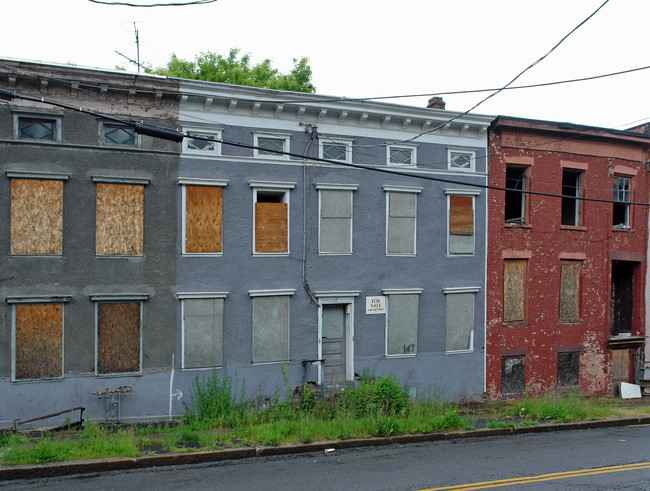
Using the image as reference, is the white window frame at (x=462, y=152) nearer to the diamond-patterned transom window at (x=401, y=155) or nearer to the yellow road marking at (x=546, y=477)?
the diamond-patterned transom window at (x=401, y=155)

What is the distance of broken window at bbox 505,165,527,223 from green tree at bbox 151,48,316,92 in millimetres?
14520

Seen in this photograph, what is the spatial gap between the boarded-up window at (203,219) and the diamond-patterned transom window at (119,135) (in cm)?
175

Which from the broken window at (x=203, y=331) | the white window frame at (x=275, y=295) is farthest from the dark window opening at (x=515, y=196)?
the broken window at (x=203, y=331)

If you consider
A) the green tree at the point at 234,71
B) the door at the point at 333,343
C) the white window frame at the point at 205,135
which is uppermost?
the green tree at the point at 234,71

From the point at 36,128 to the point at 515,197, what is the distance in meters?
13.5

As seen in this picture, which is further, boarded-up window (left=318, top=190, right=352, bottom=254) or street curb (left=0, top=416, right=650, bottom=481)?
boarded-up window (left=318, top=190, right=352, bottom=254)

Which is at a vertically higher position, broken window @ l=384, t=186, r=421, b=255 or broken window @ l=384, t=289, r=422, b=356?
broken window @ l=384, t=186, r=421, b=255

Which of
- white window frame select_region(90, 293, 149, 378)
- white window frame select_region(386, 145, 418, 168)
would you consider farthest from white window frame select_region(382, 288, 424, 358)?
white window frame select_region(90, 293, 149, 378)

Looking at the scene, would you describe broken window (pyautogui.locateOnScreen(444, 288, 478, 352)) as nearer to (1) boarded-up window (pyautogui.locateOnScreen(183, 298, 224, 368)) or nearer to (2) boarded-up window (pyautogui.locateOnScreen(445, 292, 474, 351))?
(2) boarded-up window (pyautogui.locateOnScreen(445, 292, 474, 351))

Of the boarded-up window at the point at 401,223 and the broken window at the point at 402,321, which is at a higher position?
the boarded-up window at the point at 401,223

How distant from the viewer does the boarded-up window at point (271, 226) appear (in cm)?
1370

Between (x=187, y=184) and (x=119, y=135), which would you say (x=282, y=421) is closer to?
(x=187, y=184)

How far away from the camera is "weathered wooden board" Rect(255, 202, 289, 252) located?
44.9 feet

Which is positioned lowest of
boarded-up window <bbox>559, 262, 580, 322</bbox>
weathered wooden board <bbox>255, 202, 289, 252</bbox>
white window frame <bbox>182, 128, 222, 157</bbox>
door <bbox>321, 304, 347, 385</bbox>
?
door <bbox>321, 304, 347, 385</bbox>
